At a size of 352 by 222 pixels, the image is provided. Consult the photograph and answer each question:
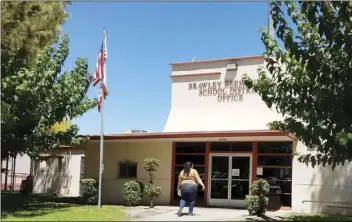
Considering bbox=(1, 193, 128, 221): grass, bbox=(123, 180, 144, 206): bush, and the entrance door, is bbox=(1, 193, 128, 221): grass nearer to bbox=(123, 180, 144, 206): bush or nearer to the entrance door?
bbox=(123, 180, 144, 206): bush

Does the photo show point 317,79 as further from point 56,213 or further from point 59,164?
point 59,164

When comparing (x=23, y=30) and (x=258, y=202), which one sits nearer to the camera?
(x=258, y=202)

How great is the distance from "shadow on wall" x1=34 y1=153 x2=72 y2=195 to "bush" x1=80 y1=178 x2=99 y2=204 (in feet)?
29.5

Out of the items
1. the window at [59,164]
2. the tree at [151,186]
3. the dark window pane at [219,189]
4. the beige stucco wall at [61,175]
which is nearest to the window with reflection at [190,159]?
the dark window pane at [219,189]

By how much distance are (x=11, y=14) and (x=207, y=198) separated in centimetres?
997

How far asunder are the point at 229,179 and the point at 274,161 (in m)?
1.91

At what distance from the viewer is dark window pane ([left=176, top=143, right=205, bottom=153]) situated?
2161 centimetres

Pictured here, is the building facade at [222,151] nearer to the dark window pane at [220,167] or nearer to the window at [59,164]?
the dark window pane at [220,167]

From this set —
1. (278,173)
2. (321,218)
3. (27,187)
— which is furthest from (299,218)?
(27,187)

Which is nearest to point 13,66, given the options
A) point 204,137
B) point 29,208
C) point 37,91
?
point 37,91

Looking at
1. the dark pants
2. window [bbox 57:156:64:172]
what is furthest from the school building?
window [bbox 57:156:64:172]

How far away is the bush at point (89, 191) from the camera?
21.4 meters

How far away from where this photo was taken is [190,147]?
21797 mm

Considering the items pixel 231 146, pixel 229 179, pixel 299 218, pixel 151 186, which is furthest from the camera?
pixel 231 146
